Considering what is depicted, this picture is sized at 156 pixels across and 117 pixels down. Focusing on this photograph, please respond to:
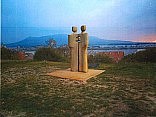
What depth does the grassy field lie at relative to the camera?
271 cm

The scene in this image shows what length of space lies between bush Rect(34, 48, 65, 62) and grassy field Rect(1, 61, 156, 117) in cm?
359

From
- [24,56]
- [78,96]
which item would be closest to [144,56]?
[24,56]

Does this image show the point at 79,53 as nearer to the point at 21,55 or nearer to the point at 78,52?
the point at 78,52

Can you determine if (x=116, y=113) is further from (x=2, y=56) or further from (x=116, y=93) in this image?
(x=2, y=56)

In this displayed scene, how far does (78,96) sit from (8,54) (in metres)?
5.86

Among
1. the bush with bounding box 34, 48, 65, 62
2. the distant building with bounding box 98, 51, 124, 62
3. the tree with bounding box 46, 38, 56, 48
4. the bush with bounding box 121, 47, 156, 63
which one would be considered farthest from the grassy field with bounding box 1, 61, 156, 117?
the tree with bounding box 46, 38, 56, 48

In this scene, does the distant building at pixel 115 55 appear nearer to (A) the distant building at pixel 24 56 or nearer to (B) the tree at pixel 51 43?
(B) the tree at pixel 51 43

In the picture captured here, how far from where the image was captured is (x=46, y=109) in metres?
2.80

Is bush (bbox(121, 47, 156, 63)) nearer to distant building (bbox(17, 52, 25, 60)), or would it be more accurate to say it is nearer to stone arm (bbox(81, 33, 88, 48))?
stone arm (bbox(81, 33, 88, 48))

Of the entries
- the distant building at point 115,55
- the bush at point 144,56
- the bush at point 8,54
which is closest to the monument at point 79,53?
the distant building at point 115,55

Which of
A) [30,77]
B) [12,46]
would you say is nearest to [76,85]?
[30,77]

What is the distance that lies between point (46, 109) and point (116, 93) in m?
1.25

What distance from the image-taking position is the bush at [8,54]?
8.51 meters

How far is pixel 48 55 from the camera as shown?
336 inches
